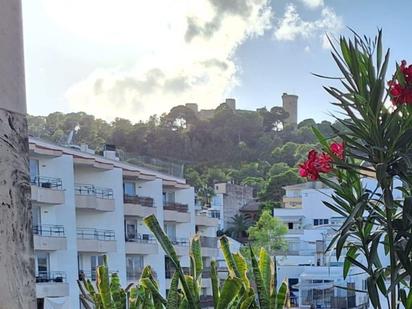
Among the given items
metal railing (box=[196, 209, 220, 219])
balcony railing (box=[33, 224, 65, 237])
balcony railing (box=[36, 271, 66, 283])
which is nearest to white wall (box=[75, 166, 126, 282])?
balcony railing (box=[33, 224, 65, 237])

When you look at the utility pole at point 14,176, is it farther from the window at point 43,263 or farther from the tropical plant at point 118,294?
the window at point 43,263

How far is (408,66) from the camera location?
4.30 feet

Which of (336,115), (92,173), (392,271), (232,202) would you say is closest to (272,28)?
(336,115)

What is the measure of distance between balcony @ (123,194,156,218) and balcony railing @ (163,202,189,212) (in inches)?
31.3

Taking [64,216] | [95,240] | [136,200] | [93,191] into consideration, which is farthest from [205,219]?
[64,216]

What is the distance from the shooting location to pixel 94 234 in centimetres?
806

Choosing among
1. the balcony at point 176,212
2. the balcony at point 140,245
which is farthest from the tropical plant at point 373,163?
the balcony at point 176,212

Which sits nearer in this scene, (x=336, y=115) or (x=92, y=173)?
(x=336, y=115)

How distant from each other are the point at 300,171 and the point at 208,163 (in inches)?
194

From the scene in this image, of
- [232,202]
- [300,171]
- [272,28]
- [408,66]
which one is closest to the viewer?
[408,66]

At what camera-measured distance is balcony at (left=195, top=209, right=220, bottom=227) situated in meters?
11.0

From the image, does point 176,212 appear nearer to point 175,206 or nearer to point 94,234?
point 175,206

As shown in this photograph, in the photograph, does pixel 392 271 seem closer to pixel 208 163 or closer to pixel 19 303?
pixel 19 303

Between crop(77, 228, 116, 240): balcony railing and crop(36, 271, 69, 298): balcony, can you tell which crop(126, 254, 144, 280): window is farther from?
crop(36, 271, 69, 298): balcony
